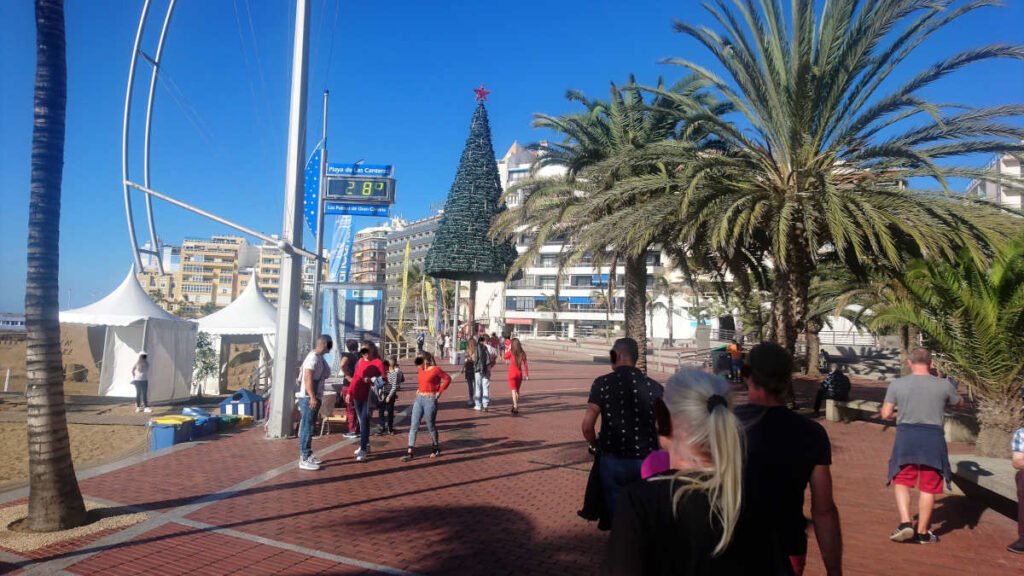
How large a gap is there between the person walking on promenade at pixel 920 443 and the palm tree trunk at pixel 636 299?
27.2ft

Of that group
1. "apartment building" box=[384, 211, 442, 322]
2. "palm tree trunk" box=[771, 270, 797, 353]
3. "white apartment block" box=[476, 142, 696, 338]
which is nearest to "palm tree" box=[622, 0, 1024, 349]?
"palm tree trunk" box=[771, 270, 797, 353]

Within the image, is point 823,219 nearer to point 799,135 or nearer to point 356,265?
point 799,135

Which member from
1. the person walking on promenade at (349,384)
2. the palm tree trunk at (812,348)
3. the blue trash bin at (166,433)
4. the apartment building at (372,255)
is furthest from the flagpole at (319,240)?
the apartment building at (372,255)

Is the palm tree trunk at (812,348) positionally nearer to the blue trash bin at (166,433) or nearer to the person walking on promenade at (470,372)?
the person walking on promenade at (470,372)

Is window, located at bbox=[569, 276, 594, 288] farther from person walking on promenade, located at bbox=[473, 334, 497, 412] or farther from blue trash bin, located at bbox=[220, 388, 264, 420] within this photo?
blue trash bin, located at bbox=[220, 388, 264, 420]

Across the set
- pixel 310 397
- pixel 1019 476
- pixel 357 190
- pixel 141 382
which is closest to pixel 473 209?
pixel 357 190

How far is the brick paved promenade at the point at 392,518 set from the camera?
4.89 m

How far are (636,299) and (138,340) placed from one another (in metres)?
12.2

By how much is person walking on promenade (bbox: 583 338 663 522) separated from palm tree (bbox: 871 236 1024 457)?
692 cm

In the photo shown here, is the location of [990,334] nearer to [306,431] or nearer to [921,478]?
[921,478]

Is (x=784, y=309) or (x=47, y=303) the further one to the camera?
(x=784, y=309)

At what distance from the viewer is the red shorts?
17.8 ft

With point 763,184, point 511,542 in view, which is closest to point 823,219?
point 763,184

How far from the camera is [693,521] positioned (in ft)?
5.80
